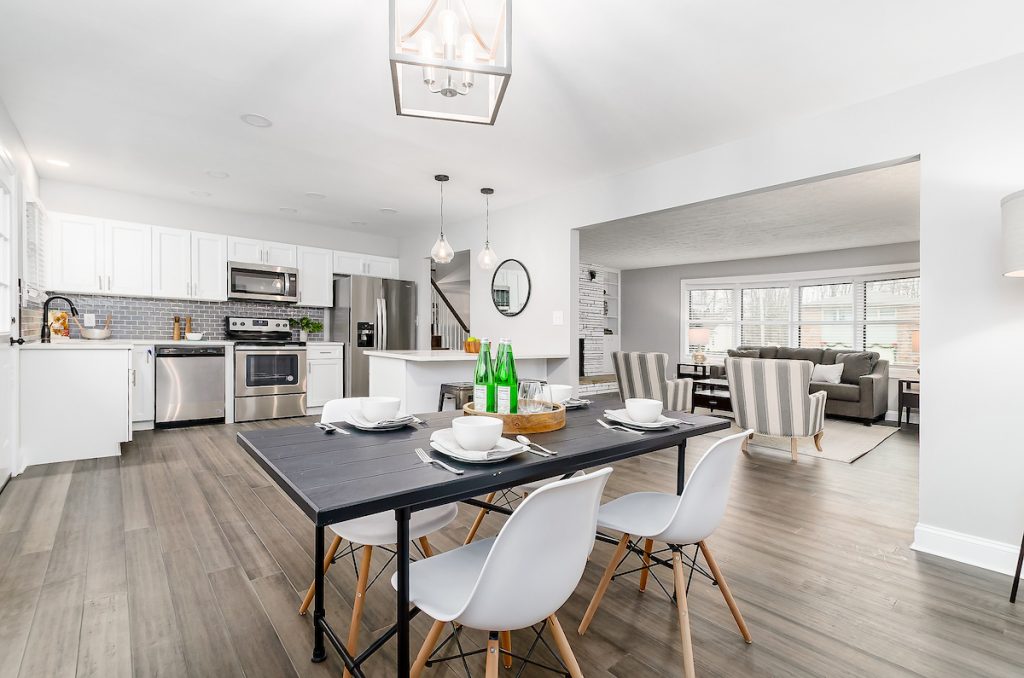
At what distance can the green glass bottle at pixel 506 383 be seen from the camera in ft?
5.54

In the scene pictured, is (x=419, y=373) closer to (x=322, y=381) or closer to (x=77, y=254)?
(x=322, y=381)

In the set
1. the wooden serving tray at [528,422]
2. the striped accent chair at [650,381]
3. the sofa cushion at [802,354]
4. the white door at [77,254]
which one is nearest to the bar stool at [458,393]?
the striped accent chair at [650,381]

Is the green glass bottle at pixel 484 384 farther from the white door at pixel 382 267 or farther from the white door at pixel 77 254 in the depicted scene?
the white door at pixel 382 267

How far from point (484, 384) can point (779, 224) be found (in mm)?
→ 5438

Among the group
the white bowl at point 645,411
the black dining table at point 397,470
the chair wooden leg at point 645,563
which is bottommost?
the chair wooden leg at point 645,563

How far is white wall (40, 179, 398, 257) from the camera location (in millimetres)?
4809

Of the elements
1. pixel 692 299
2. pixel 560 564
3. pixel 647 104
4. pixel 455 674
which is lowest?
pixel 455 674

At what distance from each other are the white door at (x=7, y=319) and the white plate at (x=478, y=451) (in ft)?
11.2

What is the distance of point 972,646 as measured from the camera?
5.50 feet

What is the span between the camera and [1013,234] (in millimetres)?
2047

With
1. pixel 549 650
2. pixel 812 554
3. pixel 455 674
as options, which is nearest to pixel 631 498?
pixel 549 650

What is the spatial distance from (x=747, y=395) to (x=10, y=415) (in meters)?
5.71

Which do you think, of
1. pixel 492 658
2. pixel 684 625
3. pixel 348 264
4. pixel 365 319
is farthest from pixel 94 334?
pixel 684 625

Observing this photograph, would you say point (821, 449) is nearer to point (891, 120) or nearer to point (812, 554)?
point (812, 554)
